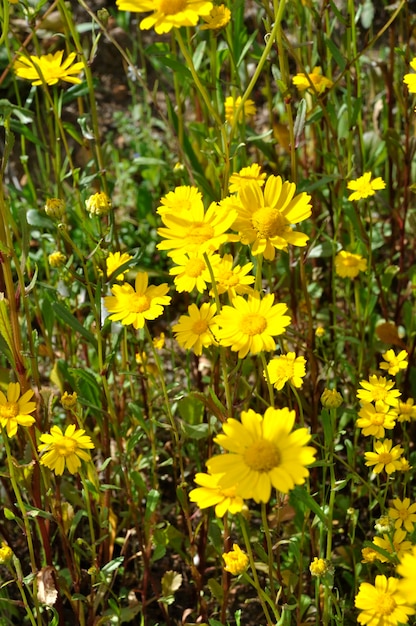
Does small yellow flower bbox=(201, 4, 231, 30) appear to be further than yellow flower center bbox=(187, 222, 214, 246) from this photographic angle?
Yes

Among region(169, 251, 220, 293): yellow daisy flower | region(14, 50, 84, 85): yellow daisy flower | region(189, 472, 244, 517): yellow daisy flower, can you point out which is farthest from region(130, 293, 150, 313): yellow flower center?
region(14, 50, 84, 85): yellow daisy flower

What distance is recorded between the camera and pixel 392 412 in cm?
126

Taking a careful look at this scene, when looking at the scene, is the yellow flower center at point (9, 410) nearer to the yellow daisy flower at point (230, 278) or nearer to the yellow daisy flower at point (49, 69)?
the yellow daisy flower at point (230, 278)

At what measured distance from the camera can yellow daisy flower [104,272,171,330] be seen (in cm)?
125

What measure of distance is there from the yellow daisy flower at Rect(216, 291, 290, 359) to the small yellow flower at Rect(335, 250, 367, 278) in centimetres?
68

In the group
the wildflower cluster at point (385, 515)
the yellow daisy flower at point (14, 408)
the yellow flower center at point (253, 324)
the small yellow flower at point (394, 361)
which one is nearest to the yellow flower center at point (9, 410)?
the yellow daisy flower at point (14, 408)

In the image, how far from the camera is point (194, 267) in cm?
117

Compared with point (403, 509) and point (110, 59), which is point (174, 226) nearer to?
point (403, 509)

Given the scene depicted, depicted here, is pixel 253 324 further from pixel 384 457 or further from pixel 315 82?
pixel 315 82

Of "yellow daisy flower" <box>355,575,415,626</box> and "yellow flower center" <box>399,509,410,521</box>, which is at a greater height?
"yellow daisy flower" <box>355,575,415,626</box>

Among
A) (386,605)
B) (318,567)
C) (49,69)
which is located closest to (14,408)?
(318,567)

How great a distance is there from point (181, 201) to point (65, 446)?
43 cm

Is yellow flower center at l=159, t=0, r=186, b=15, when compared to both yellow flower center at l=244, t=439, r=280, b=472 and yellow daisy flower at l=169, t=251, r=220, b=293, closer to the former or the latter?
yellow daisy flower at l=169, t=251, r=220, b=293

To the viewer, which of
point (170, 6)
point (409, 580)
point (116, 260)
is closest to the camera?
point (409, 580)
